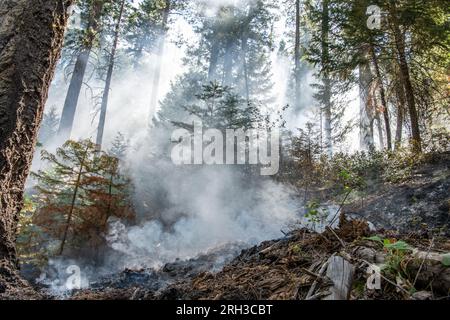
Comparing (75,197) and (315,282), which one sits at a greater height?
(75,197)

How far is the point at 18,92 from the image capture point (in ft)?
8.38

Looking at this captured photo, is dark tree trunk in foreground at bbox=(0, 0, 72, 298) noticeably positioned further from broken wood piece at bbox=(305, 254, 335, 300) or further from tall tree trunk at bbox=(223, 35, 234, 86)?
tall tree trunk at bbox=(223, 35, 234, 86)

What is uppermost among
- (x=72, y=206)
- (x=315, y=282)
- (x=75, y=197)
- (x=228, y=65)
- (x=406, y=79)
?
(x=228, y=65)

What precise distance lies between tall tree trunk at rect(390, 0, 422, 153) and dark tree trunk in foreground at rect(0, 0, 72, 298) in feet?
29.0

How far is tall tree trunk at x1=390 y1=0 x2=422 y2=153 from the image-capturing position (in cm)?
855

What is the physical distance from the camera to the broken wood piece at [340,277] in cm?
172

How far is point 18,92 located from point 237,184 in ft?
38.3

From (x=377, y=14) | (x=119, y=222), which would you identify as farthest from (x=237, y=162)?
(x=377, y=14)

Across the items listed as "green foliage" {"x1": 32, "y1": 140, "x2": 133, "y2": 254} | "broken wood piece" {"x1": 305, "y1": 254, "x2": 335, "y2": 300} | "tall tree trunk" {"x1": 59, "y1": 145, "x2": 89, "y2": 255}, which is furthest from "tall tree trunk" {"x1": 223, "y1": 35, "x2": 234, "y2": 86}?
"broken wood piece" {"x1": 305, "y1": 254, "x2": 335, "y2": 300}

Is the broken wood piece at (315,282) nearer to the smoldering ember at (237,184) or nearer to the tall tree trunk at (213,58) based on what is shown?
the smoldering ember at (237,184)

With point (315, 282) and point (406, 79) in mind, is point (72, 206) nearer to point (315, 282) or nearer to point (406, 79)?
point (315, 282)

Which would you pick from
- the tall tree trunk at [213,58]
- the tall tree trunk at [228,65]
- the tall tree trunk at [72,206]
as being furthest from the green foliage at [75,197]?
the tall tree trunk at [228,65]

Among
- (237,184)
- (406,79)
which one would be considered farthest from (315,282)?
(237,184)
